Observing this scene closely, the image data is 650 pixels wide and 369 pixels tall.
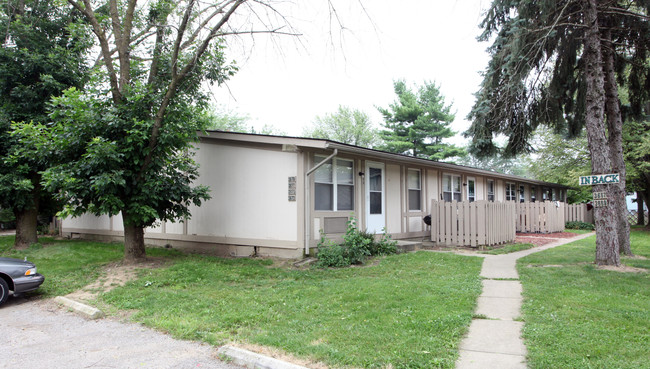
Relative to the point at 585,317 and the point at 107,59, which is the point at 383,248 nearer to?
the point at 585,317

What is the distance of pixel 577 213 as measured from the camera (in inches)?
853

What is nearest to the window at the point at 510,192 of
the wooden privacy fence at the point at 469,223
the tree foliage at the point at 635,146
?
the tree foliage at the point at 635,146

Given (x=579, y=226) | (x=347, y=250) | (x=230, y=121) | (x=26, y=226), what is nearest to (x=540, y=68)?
(x=347, y=250)

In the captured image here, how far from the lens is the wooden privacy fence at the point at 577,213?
21.2 metres

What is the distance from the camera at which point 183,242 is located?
36.4 feet

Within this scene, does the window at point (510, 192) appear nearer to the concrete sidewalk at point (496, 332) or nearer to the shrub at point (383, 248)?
the shrub at point (383, 248)

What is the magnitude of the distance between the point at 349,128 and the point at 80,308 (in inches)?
1698

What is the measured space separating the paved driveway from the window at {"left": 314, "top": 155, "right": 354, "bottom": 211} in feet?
17.9

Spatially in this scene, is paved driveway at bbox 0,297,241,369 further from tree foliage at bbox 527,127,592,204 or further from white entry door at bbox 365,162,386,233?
tree foliage at bbox 527,127,592,204

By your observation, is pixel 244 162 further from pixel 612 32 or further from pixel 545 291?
pixel 612 32

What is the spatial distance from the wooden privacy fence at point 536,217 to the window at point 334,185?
10.3m

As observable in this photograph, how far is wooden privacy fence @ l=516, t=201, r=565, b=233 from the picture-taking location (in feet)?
55.9

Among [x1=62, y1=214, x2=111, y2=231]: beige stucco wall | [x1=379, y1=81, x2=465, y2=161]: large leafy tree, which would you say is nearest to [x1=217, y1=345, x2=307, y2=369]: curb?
[x1=62, y1=214, x2=111, y2=231]: beige stucco wall

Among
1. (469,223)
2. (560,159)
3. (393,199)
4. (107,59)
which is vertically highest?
(107,59)
